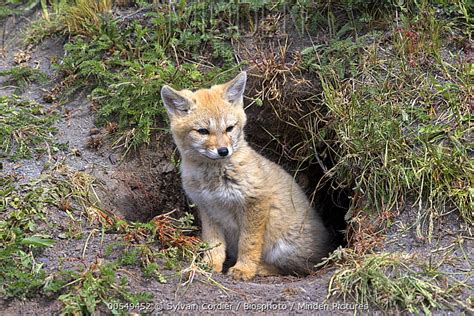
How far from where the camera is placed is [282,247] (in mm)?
6016

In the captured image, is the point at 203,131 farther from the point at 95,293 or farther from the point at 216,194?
the point at 95,293

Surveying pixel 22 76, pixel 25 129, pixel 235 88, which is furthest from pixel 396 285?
pixel 22 76

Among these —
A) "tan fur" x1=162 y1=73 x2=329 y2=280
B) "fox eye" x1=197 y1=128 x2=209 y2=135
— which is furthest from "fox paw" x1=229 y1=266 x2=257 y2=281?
"fox eye" x1=197 y1=128 x2=209 y2=135

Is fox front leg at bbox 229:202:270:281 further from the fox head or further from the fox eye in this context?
the fox eye

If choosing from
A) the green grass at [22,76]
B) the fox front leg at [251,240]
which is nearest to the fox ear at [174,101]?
the fox front leg at [251,240]

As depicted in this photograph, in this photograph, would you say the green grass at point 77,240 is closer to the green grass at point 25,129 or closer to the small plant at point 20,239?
the small plant at point 20,239

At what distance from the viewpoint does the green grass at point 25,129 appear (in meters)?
6.38

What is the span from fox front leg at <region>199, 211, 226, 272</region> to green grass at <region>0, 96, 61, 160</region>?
1.78 metres

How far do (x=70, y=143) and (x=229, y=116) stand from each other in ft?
6.53

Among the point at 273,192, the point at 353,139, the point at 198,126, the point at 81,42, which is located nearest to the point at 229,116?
the point at 198,126

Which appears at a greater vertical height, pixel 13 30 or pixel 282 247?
pixel 13 30

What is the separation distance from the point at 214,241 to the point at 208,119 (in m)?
1.19

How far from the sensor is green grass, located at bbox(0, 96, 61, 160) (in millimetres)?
6375

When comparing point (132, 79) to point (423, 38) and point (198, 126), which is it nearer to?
point (198, 126)
